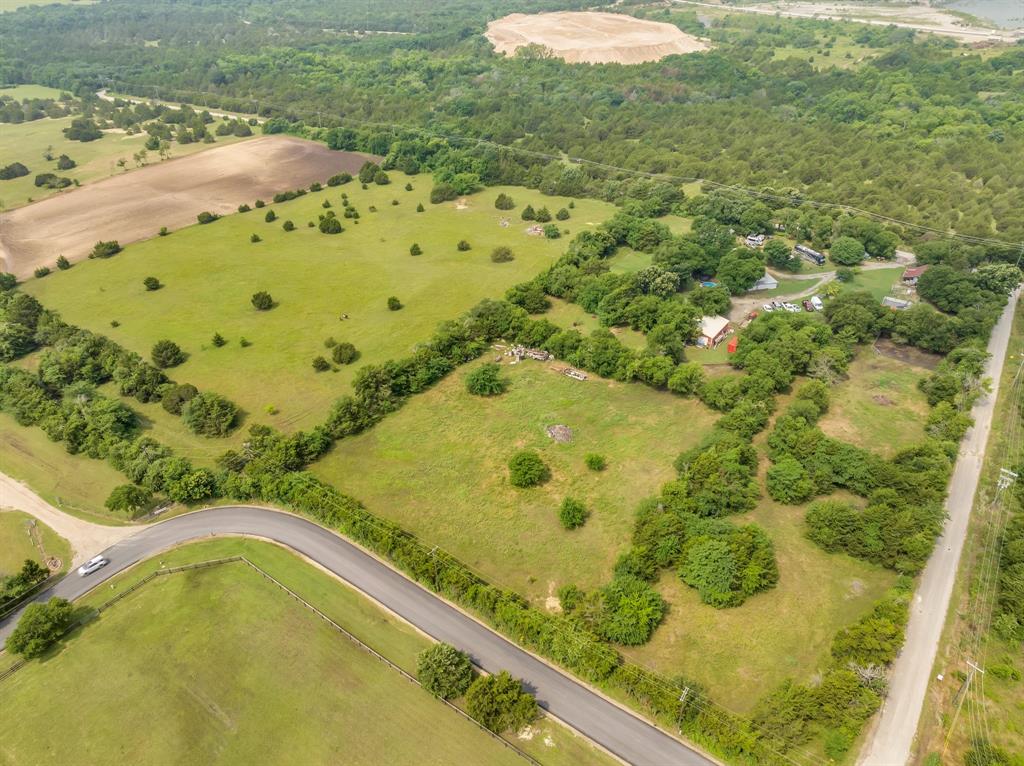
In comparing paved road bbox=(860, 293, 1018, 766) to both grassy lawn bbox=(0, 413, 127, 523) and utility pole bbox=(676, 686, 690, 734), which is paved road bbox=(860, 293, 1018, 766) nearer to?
utility pole bbox=(676, 686, 690, 734)

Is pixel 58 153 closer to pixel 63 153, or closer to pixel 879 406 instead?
pixel 63 153

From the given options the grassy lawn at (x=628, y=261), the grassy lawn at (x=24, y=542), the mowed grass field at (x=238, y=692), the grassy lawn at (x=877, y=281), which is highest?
the grassy lawn at (x=628, y=261)

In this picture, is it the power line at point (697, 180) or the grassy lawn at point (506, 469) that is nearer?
the grassy lawn at point (506, 469)

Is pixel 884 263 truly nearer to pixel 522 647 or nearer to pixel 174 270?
pixel 522 647

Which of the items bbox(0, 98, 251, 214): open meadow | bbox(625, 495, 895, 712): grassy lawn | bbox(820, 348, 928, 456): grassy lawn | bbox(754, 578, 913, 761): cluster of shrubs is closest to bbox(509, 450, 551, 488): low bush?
bbox(625, 495, 895, 712): grassy lawn

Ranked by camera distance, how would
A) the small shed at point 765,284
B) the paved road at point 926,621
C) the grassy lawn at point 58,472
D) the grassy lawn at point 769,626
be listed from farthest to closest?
the small shed at point 765,284, the grassy lawn at point 58,472, the grassy lawn at point 769,626, the paved road at point 926,621

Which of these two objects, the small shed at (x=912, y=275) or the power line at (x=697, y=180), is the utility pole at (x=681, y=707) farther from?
the power line at (x=697, y=180)

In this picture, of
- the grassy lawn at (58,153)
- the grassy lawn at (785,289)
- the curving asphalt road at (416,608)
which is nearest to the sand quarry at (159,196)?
the grassy lawn at (58,153)

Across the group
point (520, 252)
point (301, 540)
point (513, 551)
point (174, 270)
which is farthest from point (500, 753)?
point (174, 270)
